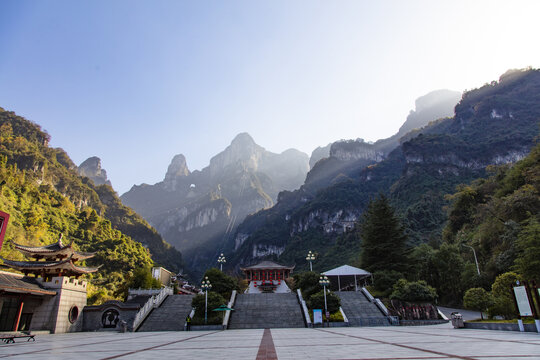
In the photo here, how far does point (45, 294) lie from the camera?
2388 centimetres

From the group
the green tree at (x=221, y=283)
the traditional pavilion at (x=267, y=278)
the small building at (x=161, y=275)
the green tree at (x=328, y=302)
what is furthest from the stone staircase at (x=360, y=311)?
the small building at (x=161, y=275)

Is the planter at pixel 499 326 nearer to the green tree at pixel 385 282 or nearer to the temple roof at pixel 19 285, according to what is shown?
the green tree at pixel 385 282

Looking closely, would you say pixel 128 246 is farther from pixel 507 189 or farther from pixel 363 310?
pixel 507 189

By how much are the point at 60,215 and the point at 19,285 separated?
1986 inches

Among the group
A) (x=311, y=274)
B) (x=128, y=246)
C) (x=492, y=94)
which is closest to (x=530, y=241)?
(x=311, y=274)

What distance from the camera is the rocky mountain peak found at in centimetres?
16750

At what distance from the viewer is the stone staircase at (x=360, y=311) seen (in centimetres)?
2239

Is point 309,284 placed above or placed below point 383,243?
below

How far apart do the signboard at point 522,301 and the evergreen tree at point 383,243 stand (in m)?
22.9

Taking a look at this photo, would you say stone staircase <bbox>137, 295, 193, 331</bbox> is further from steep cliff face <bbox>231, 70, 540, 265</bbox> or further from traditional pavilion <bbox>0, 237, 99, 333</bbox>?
steep cliff face <bbox>231, 70, 540, 265</bbox>

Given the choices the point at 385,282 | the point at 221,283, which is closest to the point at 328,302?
the point at 385,282

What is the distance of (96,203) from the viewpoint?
9688 centimetres

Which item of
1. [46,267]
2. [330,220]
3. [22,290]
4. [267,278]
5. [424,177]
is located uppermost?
[424,177]

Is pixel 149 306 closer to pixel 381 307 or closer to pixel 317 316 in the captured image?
pixel 317 316
